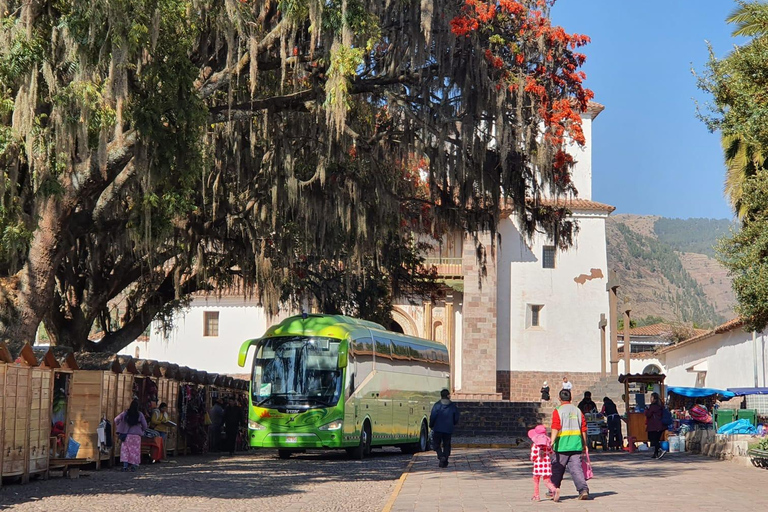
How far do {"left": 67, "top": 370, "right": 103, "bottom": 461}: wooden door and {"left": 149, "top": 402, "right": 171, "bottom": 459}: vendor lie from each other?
3.69 m

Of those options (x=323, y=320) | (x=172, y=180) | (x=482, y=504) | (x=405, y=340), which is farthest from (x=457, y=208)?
(x=482, y=504)

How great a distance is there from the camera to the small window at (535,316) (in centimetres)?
5231

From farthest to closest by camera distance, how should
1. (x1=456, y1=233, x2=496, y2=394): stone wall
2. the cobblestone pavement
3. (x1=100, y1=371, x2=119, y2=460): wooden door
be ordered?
1. (x1=456, y1=233, x2=496, y2=394): stone wall
2. (x1=100, y1=371, x2=119, y2=460): wooden door
3. the cobblestone pavement

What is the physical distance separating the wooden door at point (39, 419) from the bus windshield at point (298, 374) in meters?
7.40

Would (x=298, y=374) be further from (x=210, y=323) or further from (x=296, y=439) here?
(x=210, y=323)

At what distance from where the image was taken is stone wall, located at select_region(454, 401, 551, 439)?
40.1m

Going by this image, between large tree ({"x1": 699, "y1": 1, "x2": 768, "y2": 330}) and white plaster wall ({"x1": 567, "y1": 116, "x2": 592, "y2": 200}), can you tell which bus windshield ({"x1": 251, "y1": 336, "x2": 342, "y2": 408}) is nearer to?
large tree ({"x1": 699, "y1": 1, "x2": 768, "y2": 330})

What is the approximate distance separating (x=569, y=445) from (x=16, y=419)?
8258mm

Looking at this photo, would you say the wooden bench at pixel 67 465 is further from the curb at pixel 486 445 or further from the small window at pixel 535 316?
the small window at pixel 535 316

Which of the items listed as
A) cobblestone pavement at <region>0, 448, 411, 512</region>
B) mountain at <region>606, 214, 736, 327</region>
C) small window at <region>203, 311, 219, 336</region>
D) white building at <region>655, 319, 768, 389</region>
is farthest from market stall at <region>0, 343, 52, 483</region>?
mountain at <region>606, 214, 736, 327</region>

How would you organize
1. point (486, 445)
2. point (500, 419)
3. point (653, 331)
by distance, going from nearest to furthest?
point (486, 445) < point (500, 419) < point (653, 331)

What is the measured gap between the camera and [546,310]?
52312 millimetres

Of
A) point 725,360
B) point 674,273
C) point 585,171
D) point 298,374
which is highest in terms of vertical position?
point 674,273

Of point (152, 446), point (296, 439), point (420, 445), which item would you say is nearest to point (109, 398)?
point (152, 446)
